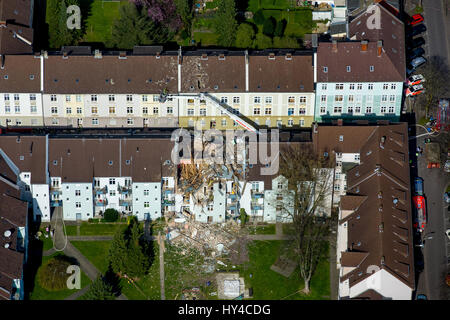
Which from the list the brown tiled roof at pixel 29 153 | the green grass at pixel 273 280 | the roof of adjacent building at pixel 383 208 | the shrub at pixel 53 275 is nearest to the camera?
the roof of adjacent building at pixel 383 208

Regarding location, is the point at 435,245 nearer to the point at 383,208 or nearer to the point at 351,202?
the point at 383,208

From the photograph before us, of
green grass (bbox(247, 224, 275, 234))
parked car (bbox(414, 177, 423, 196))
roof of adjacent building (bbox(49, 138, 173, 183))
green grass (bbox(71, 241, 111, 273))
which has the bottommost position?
green grass (bbox(71, 241, 111, 273))

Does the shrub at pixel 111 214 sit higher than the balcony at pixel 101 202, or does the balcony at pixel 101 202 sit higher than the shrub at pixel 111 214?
the balcony at pixel 101 202

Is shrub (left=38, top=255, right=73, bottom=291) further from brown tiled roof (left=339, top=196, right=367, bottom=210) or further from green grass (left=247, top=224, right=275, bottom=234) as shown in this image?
brown tiled roof (left=339, top=196, right=367, bottom=210)

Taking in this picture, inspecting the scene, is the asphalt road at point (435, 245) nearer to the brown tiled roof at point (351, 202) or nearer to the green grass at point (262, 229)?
the brown tiled roof at point (351, 202)

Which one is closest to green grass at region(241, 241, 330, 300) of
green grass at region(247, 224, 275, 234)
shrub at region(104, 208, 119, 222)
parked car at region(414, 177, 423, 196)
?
green grass at region(247, 224, 275, 234)

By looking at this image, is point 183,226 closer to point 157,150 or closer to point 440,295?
point 157,150

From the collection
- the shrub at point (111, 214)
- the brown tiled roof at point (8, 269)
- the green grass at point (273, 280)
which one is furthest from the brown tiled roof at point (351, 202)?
the brown tiled roof at point (8, 269)
